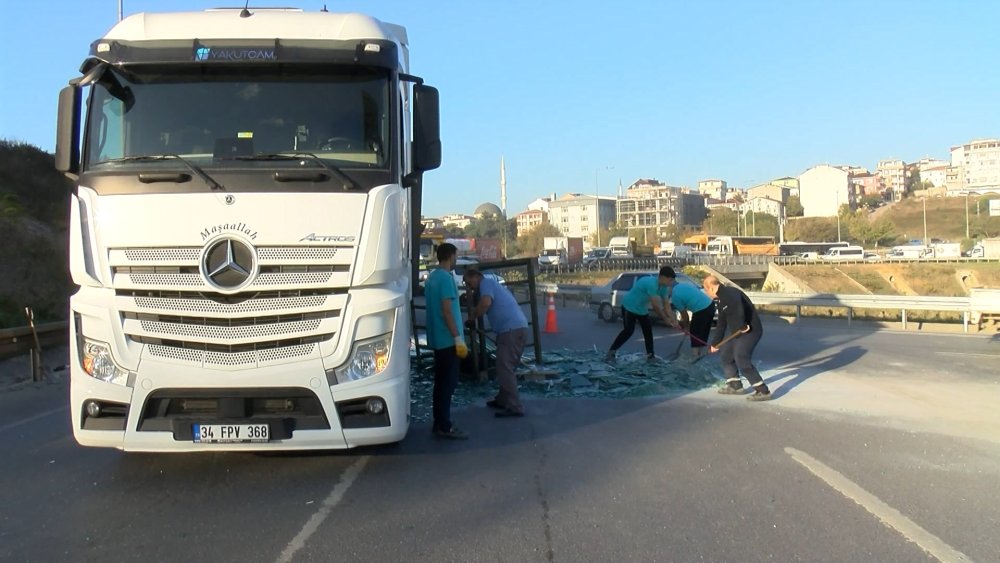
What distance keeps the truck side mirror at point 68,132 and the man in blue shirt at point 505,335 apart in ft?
13.0

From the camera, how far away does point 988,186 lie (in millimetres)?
143125

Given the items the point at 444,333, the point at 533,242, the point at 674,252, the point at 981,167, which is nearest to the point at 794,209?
the point at 981,167

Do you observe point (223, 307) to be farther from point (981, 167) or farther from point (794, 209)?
point (981, 167)

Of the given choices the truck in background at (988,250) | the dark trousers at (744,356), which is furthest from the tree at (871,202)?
the dark trousers at (744,356)

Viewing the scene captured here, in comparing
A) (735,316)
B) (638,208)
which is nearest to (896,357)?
(735,316)

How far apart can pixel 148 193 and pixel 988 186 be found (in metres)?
169

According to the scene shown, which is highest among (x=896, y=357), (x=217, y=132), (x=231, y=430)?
(x=217, y=132)

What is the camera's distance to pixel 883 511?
Answer: 5035 millimetres

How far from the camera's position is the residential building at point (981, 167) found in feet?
497

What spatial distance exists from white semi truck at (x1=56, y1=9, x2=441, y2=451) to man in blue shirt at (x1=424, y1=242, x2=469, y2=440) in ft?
3.71

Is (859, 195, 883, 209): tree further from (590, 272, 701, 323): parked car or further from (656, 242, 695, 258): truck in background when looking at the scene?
(590, 272, 701, 323): parked car

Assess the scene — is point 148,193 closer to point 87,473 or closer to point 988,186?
point 87,473

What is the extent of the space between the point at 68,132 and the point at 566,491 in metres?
4.55

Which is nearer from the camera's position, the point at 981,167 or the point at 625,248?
the point at 625,248
